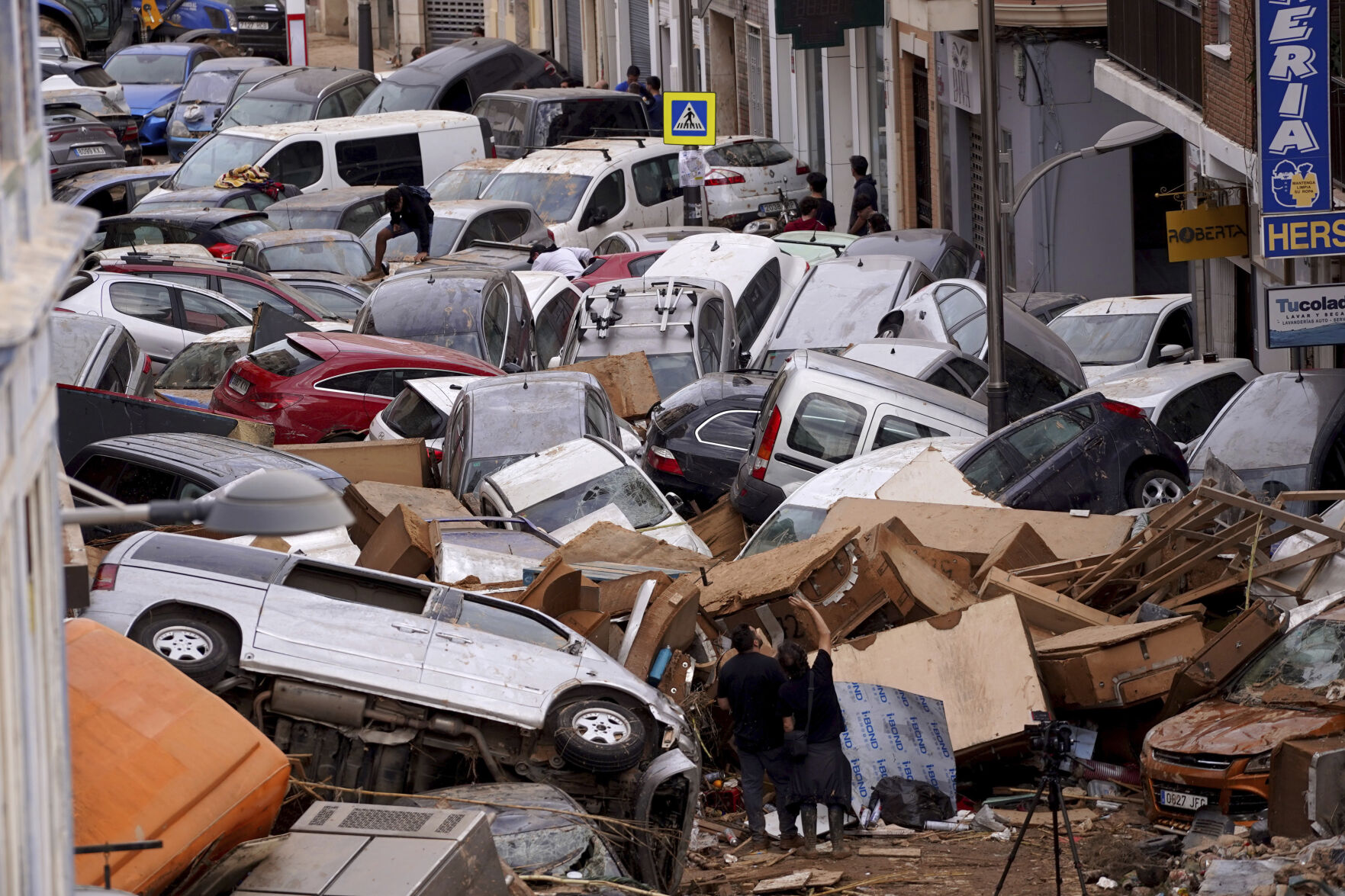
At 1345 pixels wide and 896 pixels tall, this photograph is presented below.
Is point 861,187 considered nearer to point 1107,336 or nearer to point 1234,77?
point 1234,77

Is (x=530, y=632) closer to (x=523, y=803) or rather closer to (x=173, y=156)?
(x=523, y=803)

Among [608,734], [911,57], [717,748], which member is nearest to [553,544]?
[717,748]

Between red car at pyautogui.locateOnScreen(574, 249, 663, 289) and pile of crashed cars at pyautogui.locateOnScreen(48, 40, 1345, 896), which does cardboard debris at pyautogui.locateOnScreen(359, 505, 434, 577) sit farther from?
red car at pyautogui.locateOnScreen(574, 249, 663, 289)

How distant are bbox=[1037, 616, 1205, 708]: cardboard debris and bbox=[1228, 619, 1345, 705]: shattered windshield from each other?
1.20 feet

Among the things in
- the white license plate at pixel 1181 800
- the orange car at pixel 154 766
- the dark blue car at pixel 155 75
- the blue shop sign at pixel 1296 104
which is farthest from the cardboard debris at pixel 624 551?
the dark blue car at pixel 155 75

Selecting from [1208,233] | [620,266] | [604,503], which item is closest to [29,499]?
[604,503]

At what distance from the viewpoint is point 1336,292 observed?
13609 millimetres

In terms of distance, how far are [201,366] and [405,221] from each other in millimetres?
5116

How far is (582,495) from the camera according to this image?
491 inches

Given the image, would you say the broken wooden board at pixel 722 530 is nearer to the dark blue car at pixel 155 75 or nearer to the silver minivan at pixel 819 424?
the silver minivan at pixel 819 424

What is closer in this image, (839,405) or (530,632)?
(530,632)

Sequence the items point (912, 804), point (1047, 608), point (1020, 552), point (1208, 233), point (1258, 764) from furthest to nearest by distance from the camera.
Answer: point (1208, 233), point (1020, 552), point (1047, 608), point (912, 804), point (1258, 764)

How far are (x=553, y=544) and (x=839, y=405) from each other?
2839mm

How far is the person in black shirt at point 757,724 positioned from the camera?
8.67 meters
